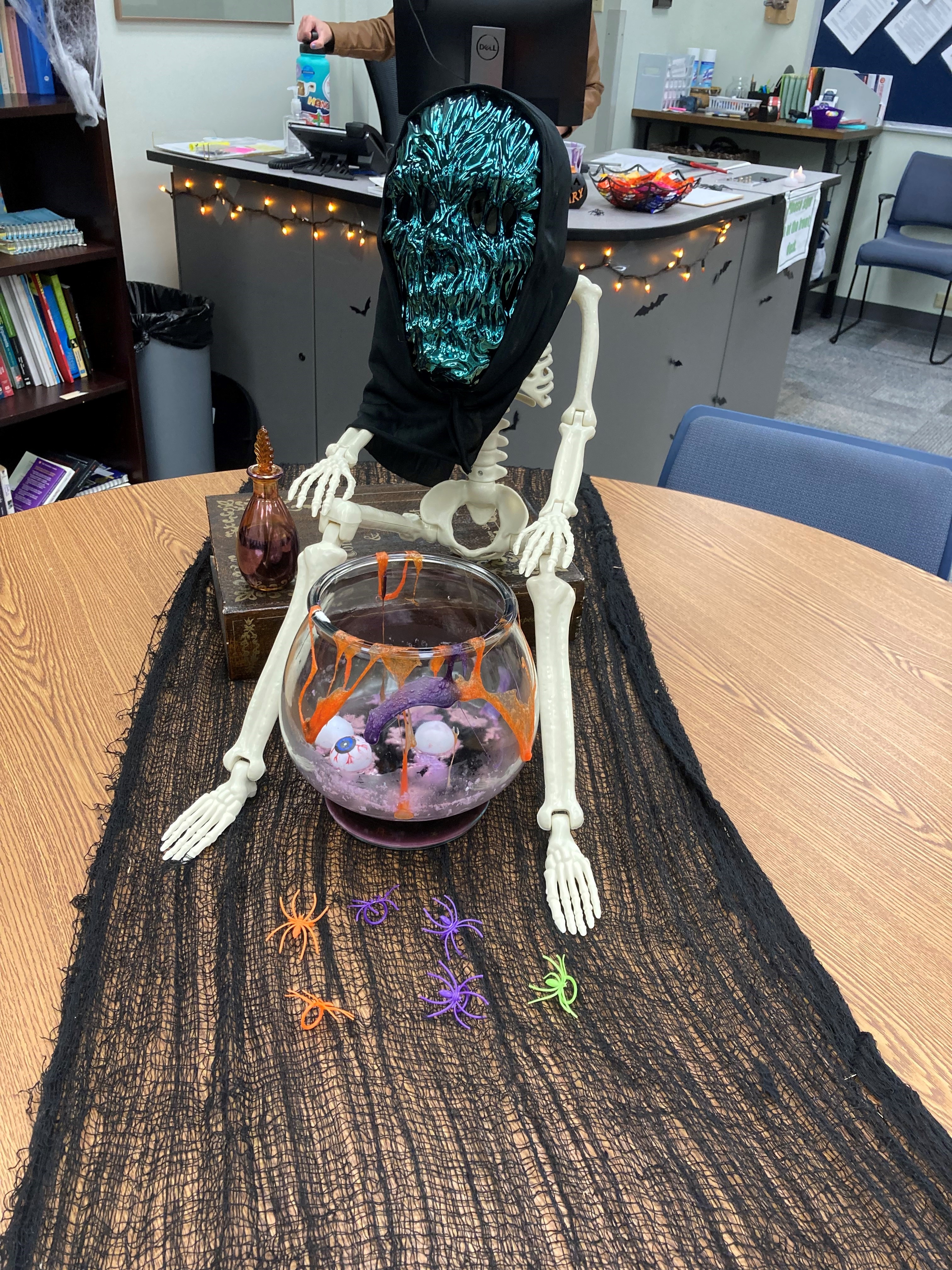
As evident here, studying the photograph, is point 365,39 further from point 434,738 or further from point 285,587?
point 434,738

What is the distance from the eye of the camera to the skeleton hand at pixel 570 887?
2.23ft

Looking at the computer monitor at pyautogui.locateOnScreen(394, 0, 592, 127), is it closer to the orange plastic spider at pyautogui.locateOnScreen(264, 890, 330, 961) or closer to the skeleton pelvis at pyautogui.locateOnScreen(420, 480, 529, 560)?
the skeleton pelvis at pyautogui.locateOnScreen(420, 480, 529, 560)

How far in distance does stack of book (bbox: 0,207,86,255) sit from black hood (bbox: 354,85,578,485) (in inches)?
71.5

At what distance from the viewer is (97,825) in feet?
2.42

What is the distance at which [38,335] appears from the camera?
2.42 m

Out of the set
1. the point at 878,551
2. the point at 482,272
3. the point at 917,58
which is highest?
the point at 917,58

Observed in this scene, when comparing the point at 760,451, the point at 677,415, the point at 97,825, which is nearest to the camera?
the point at 97,825

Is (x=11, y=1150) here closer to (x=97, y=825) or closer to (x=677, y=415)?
(x=97, y=825)

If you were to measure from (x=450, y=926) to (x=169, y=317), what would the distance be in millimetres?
2412

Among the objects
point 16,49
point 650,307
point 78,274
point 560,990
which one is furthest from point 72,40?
point 560,990

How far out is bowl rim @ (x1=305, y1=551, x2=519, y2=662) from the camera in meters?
0.65

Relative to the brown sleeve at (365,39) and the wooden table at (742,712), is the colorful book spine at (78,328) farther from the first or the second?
the wooden table at (742,712)

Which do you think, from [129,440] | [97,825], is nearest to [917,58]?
[129,440]

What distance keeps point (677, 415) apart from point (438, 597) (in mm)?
2272
